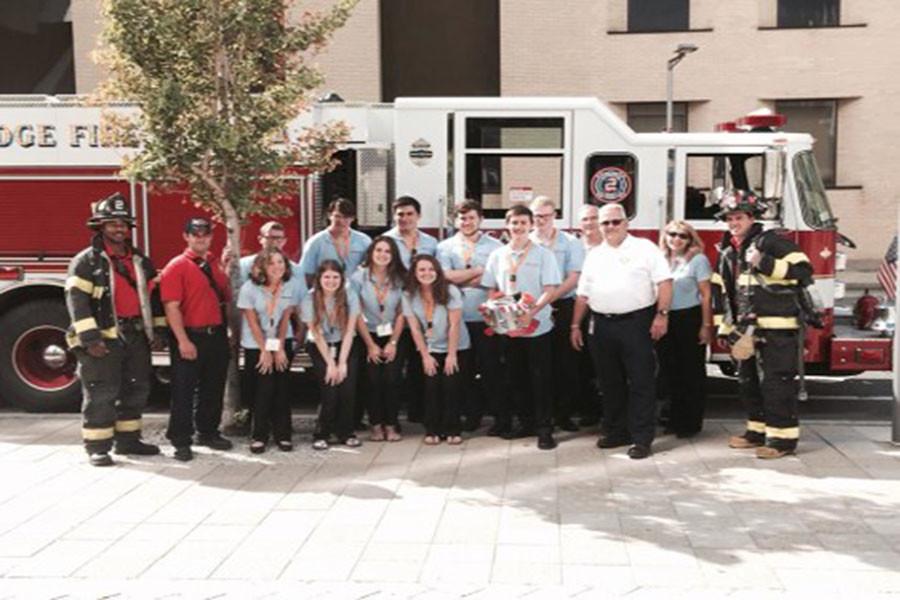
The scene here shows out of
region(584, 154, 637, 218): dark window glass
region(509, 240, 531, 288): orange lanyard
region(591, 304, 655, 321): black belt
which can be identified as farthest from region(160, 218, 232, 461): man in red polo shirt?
region(584, 154, 637, 218): dark window glass

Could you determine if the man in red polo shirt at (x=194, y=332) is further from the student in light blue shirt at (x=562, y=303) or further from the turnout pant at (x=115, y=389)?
the student in light blue shirt at (x=562, y=303)

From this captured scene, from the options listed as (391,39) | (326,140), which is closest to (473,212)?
(326,140)

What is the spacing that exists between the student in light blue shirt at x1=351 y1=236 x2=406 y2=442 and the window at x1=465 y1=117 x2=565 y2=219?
136 centimetres

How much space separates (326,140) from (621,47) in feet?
44.1

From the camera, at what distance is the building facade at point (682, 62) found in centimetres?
1920

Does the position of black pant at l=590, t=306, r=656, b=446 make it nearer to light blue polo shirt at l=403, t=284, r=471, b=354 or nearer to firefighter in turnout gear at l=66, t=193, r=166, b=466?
light blue polo shirt at l=403, t=284, r=471, b=354

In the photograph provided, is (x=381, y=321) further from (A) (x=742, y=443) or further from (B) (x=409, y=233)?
(A) (x=742, y=443)

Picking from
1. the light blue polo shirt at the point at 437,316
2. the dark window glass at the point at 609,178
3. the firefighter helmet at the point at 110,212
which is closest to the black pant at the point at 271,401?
the light blue polo shirt at the point at 437,316

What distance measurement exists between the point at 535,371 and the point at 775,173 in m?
2.80

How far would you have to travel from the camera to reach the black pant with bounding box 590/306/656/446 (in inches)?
277

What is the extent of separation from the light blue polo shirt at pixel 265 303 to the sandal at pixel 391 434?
43.8 inches

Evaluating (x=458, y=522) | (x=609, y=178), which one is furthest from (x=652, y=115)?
(x=458, y=522)

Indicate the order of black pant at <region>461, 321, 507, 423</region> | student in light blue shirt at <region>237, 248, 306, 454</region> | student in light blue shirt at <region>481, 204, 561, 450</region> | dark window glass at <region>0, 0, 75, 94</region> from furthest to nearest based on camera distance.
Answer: dark window glass at <region>0, 0, 75, 94</region>
black pant at <region>461, 321, 507, 423</region>
student in light blue shirt at <region>481, 204, 561, 450</region>
student in light blue shirt at <region>237, 248, 306, 454</region>

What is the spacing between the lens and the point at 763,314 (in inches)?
273
